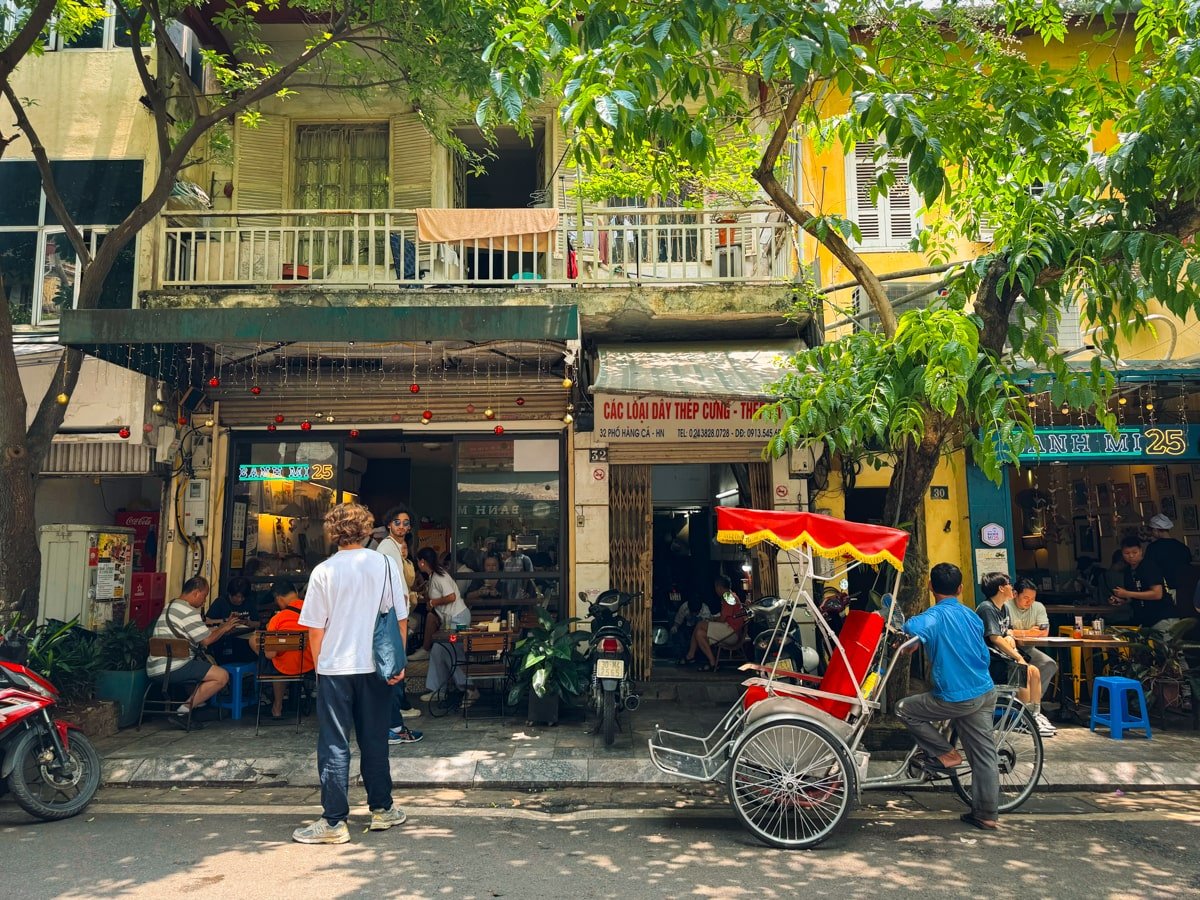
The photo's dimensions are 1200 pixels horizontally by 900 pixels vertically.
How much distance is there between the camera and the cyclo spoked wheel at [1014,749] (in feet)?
18.7

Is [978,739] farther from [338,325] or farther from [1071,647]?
[338,325]

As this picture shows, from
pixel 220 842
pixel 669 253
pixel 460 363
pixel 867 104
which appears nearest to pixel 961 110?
pixel 867 104

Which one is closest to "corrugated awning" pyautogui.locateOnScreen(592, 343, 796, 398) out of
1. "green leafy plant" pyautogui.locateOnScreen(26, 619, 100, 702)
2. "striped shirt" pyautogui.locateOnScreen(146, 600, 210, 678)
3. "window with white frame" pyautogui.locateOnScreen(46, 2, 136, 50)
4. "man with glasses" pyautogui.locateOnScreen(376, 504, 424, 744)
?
"man with glasses" pyautogui.locateOnScreen(376, 504, 424, 744)

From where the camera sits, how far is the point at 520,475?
401 inches

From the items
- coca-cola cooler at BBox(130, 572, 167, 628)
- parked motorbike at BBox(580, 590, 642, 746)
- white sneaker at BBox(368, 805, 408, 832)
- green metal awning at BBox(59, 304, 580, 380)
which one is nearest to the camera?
white sneaker at BBox(368, 805, 408, 832)

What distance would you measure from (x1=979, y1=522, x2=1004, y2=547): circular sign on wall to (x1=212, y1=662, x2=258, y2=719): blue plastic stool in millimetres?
8361

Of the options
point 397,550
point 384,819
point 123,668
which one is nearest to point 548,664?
point 397,550

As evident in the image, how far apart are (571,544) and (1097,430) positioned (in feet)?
21.1

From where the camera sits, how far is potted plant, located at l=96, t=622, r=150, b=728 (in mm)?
8062

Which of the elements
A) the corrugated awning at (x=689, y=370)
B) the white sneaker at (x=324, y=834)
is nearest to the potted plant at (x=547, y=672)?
the corrugated awning at (x=689, y=370)

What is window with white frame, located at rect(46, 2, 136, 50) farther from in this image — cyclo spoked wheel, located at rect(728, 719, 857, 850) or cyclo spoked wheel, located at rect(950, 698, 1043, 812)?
cyclo spoked wheel, located at rect(950, 698, 1043, 812)


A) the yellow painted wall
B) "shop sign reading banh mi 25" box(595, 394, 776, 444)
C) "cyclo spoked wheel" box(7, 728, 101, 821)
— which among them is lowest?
"cyclo spoked wheel" box(7, 728, 101, 821)

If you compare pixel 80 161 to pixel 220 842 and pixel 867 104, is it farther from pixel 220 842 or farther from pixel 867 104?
pixel 867 104

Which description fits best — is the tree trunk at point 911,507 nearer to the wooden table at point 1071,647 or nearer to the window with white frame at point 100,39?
the wooden table at point 1071,647
